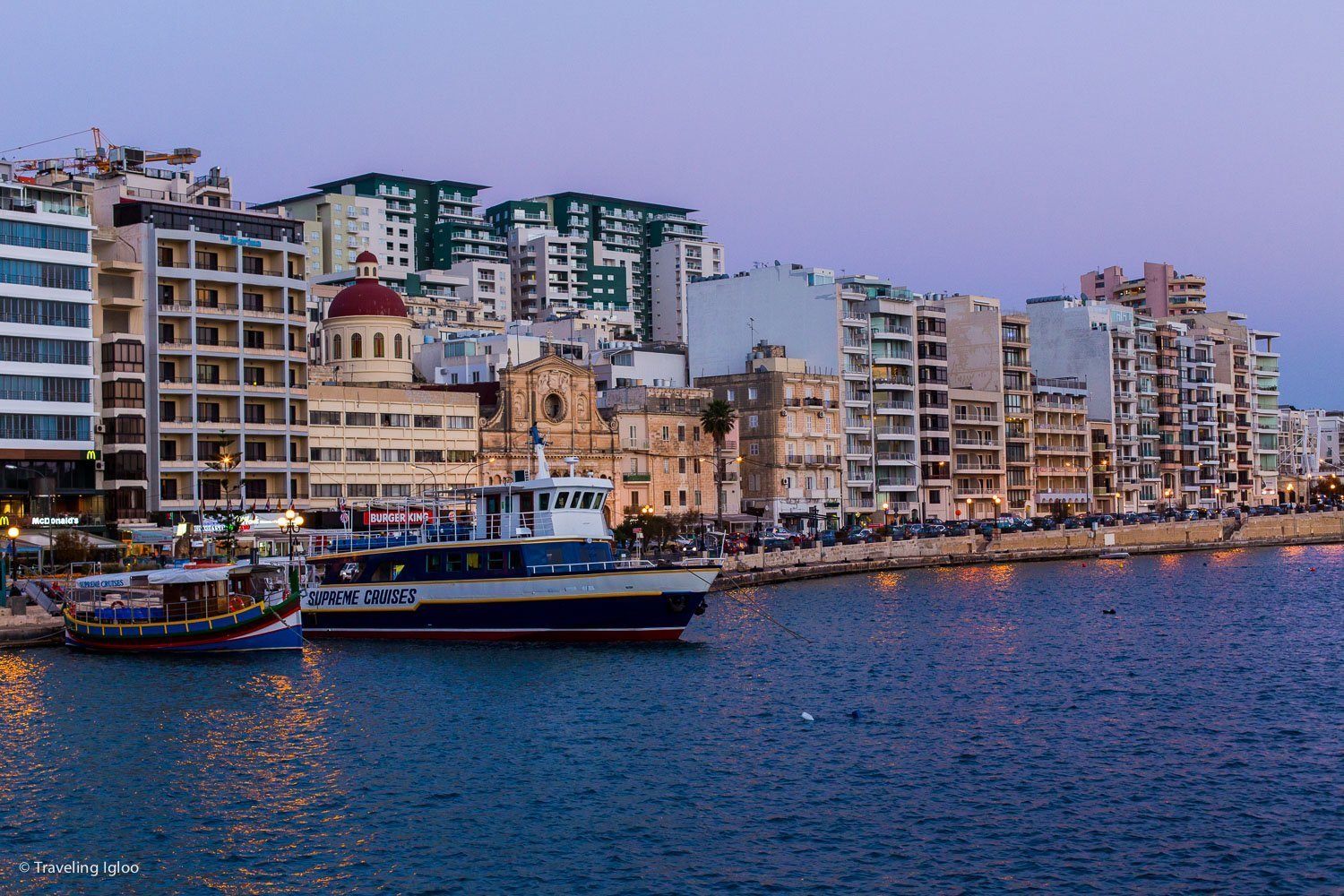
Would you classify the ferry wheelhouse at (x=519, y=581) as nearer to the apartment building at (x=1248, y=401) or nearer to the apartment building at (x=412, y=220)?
the apartment building at (x=412, y=220)

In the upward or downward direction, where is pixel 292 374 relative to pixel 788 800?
upward

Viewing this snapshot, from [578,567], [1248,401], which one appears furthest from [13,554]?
[1248,401]

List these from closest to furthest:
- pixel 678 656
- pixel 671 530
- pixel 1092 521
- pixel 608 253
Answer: pixel 678 656 < pixel 671 530 < pixel 1092 521 < pixel 608 253

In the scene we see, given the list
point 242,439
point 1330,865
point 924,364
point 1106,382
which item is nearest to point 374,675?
point 1330,865

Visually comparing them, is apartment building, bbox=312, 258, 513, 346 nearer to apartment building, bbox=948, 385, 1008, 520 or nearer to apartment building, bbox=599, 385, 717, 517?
apartment building, bbox=599, 385, 717, 517

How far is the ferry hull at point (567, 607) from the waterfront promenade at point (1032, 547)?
28154mm

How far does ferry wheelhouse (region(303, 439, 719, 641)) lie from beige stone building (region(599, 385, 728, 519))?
160ft

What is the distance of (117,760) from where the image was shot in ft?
128

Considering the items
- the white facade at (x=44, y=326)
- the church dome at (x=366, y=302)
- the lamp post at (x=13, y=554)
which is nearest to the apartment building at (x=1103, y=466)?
the church dome at (x=366, y=302)

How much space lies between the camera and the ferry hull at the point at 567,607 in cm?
5903

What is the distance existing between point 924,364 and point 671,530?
4135 cm

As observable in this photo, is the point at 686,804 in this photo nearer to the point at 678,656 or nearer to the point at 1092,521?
the point at 678,656

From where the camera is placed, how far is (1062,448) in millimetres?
153750

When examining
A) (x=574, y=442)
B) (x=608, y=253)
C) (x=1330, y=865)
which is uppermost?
(x=608, y=253)
